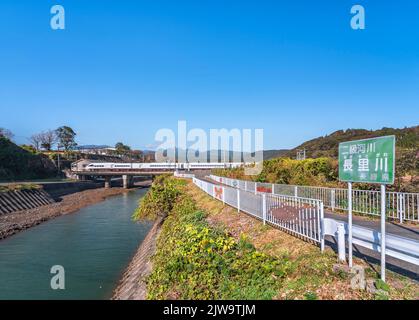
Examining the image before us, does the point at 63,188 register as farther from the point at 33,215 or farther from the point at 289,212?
the point at 289,212

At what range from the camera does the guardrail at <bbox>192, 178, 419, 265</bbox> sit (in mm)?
4703

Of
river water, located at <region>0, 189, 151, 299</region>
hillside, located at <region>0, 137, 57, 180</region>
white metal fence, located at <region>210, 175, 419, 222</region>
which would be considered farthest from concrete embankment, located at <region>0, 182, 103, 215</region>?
white metal fence, located at <region>210, 175, 419, 222</region>

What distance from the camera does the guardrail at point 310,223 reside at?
4.70 meters

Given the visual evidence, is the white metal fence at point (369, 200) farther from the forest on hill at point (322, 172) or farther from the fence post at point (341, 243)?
the fence post at point (341, 243)

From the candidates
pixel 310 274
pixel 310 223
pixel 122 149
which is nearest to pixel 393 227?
pixel 310 223

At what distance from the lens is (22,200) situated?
3369 cm

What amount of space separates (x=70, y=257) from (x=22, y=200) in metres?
23.5

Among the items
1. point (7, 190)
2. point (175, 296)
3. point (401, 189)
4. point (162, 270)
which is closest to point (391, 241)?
point (175, 296)

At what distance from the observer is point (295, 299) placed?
14.8ft

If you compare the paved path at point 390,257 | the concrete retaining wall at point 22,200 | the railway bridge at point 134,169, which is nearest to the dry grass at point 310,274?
the paved path at point 390,257

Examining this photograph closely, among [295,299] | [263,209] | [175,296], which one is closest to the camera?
[295,299]
